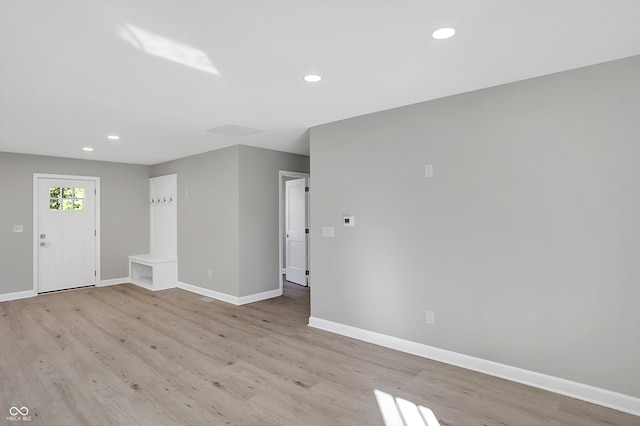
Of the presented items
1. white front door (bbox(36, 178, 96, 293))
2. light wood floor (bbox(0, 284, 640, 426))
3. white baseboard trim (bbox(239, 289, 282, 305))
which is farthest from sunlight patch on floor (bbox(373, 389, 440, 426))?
white front door (bbox(36, 178, 96, 293))

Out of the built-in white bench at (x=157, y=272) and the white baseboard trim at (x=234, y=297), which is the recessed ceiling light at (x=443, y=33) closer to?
the white baseboard trim at (x=234, y=297)

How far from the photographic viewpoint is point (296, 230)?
707 centimetres

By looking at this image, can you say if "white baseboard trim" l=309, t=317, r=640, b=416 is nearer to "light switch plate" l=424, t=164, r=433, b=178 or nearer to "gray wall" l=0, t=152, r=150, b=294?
"light switch plate" l=424, t=164, r=433, b=178

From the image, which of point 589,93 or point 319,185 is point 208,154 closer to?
point 319,185

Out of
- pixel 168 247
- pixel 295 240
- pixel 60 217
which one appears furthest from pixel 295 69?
pixel 60 217

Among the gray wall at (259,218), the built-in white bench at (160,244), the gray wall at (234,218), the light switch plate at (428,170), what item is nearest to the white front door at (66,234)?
the built-in white bench at (160,244)

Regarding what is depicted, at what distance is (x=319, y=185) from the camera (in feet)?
14.2

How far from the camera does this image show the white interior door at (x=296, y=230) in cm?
686

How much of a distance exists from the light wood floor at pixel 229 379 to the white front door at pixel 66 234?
177 cm

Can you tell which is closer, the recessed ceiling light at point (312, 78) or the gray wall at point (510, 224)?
the gray wall at point (510, 224)

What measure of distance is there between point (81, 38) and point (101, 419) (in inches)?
98.5

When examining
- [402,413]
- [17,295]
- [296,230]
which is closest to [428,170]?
[402,413]

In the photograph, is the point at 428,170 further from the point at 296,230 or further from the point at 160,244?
the point at 160,244

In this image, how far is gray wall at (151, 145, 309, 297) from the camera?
544cm
